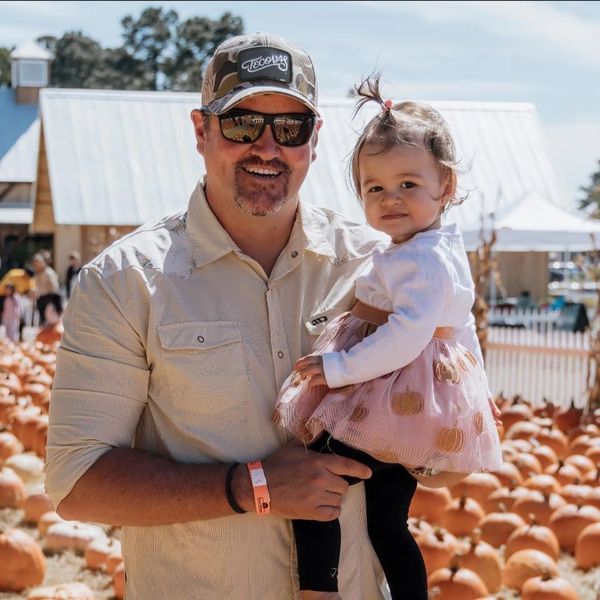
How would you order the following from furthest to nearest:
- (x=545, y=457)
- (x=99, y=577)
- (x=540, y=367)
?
1. (x=540, y=367)
2. (x=545, y=457)
3. (x=99, y=577)

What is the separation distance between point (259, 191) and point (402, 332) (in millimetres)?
489

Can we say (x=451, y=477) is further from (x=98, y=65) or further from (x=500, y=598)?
(x=98, y=65)

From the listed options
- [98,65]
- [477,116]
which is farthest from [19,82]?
[98,65]

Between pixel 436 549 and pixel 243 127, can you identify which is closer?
pixel 243 127

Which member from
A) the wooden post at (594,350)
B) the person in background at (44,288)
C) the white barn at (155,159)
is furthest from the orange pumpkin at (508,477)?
the white barn at (155,159)

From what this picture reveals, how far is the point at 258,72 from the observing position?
2656mm

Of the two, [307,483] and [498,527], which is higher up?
[307,483]

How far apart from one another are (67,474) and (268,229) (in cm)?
79

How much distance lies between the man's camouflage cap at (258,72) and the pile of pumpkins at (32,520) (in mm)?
2840

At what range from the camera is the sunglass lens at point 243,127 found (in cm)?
267

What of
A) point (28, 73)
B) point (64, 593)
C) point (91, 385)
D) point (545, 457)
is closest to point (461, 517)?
point (545, 457)

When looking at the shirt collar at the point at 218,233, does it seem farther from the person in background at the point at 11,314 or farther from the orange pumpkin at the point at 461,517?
the person in background at the point at 11,314

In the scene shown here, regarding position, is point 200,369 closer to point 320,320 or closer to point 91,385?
point 91,385

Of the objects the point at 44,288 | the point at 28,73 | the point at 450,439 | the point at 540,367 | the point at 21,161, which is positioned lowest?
the point at 540,367
